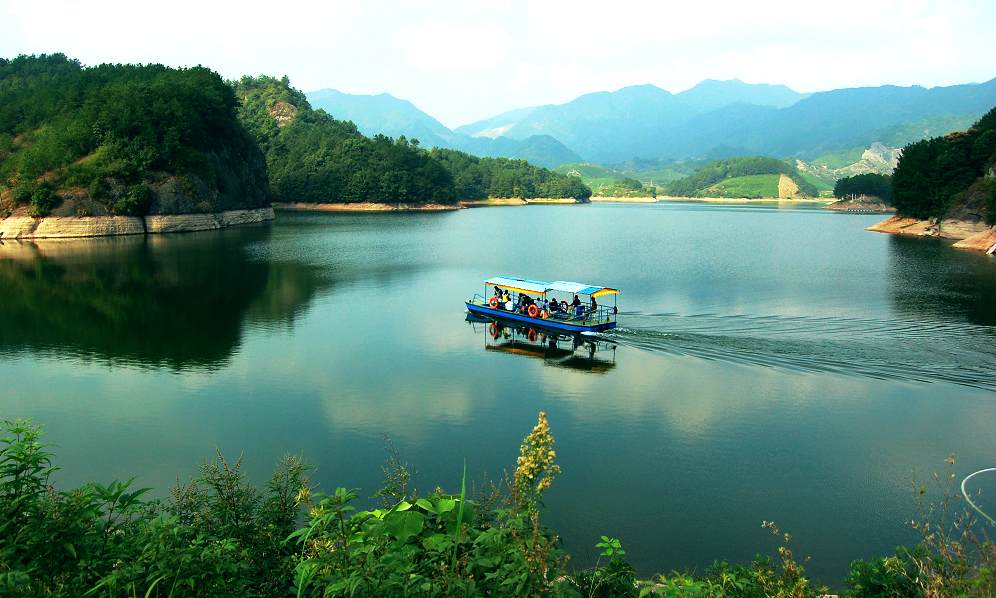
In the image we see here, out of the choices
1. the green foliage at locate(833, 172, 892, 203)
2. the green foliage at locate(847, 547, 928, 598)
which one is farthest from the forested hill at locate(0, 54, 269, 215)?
the green foliage at locate(833, 172, 892, 203)

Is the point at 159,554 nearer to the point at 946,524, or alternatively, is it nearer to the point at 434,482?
the point at 434,482

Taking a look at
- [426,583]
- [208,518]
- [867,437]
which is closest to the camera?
[426,583]

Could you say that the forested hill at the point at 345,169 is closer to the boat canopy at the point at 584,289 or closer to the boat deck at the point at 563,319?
the boat deck at the point at 563,319

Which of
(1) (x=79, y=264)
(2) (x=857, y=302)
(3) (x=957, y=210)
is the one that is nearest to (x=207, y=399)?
(2) (x=857, y=302)

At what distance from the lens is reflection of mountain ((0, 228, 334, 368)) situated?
1313 inches

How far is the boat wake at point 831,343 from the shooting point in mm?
29250

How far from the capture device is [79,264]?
60938 millimetres

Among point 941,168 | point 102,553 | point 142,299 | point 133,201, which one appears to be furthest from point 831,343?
point 133,201

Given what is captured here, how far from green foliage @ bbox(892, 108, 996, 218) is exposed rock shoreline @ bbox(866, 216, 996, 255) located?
4.49 ft

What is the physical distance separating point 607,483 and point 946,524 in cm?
831

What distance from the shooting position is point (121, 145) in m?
91.0

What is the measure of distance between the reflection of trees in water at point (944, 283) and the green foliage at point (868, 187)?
108404 mm

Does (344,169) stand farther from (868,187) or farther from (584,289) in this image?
(584,289)

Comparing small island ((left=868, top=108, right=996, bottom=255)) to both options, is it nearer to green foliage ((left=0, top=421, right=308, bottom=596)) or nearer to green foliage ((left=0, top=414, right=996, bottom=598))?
green foliage ((left=0, top=414, right=996, bottom=598))
